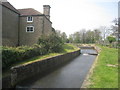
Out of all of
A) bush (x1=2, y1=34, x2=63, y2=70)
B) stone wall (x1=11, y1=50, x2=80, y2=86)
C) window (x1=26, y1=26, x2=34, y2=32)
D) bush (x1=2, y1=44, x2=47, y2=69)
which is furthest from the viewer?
window (x1=26, y1=26, x2=34, y2=32)

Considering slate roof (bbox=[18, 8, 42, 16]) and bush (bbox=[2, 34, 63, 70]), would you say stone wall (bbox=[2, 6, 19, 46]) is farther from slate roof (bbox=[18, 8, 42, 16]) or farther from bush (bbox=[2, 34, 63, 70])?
bush (bbox=[2, 34, 63, 70])

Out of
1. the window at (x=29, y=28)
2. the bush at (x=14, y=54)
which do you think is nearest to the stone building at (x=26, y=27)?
the window at (x=29, y=28)

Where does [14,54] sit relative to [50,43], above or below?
below

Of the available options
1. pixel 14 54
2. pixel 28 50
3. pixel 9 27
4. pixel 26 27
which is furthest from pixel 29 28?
pixel 14 54

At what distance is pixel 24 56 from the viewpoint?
11.5 meters

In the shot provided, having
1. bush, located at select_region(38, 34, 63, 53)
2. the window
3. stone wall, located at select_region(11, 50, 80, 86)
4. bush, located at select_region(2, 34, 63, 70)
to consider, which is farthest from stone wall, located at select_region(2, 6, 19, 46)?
stone wall, located at select_region(11, 50, 80, 86)

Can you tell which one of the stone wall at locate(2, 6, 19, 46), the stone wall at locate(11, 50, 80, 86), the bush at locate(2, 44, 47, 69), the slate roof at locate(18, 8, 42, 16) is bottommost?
the stone wall at locate(11, 50, 80, 86)

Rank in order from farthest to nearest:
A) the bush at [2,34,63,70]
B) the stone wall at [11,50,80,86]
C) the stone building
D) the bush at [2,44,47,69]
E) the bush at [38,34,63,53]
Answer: the stone building, the bush at [38,34,63,53], the bush at [2,34,63,70], the bush at [2,44,47,69], the stone wall at [11,50,80,86]

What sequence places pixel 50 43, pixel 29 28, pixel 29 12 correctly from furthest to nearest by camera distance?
pixel 29 12, pixel 29 28, pixel 50 43

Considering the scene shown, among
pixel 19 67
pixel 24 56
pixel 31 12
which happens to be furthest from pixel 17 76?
pixel 31 12

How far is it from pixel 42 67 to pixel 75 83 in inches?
174

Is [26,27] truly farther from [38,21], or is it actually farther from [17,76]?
[17,76]

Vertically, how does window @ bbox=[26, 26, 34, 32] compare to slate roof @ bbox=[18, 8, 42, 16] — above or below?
below

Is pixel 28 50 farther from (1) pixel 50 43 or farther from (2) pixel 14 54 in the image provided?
(1) pixel 50 43
